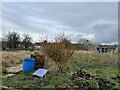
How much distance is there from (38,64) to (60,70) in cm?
136

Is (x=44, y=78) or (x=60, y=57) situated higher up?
(x=60, y=57)

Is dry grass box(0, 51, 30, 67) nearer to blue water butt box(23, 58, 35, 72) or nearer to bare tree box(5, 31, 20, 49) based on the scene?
blue water butt box(23, 58, 35, 72)

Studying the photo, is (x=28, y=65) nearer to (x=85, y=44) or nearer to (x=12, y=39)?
(x=85, y=44)

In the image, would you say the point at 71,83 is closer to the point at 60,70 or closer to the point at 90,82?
the point at 90,82

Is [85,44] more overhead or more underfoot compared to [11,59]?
more overhead

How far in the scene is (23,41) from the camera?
38.7m

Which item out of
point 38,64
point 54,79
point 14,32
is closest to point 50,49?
point 38,64

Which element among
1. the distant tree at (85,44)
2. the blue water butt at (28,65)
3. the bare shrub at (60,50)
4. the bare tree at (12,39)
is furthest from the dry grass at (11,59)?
the bare tree at (12,39)

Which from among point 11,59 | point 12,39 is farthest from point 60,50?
point 12,39

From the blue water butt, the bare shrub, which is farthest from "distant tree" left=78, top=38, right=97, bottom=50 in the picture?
the blue water butt

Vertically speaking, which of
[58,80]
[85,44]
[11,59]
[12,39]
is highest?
[12,39]

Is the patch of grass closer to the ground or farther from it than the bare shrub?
closer to the ground

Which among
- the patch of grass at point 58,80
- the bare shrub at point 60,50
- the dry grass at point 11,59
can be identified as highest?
the bare shrub at point 60,50

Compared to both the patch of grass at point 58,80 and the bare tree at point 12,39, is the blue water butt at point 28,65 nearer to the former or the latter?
the patch of grass at point 58,80
